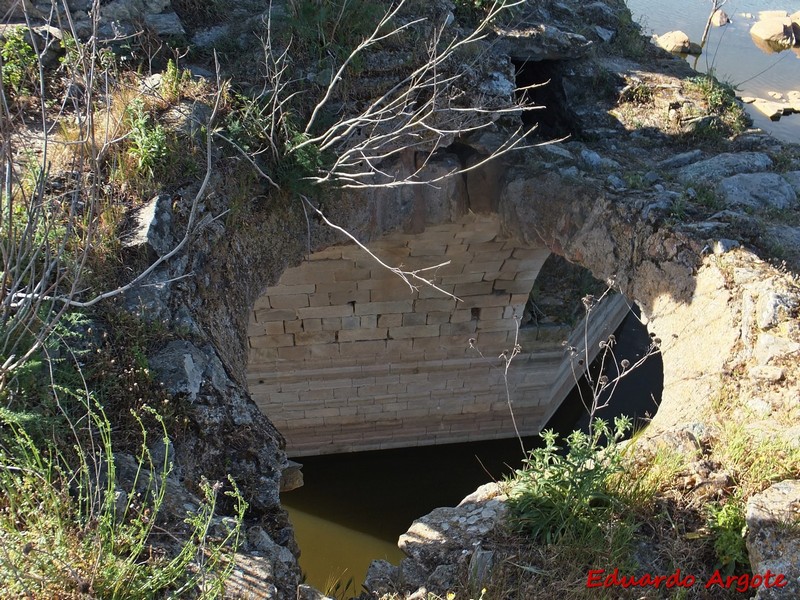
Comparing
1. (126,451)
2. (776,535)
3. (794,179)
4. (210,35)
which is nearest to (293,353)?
(210,35)

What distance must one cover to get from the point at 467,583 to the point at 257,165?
276cm

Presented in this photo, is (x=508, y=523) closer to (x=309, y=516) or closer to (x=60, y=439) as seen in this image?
(x=60, y=439)

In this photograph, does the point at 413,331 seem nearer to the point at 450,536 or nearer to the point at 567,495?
the point at 450,536

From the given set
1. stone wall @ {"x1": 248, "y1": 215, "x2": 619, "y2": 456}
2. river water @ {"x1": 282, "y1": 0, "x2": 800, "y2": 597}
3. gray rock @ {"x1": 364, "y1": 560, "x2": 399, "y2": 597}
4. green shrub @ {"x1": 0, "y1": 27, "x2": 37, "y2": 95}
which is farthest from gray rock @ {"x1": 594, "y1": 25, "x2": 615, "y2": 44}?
gray rock @ {"x1": 364, "y1": 560, "x2": 399, "y2": 597}

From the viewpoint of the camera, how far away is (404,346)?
283 inches

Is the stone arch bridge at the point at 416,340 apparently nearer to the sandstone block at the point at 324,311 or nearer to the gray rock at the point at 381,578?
the sandstone block at the point at 324,311

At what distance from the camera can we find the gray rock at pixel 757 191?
488 cm

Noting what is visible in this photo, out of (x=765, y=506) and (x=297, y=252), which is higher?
(x=297, y=252)

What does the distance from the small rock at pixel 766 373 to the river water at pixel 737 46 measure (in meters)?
9.45

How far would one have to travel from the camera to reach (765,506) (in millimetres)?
2648

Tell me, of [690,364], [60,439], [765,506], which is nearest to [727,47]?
[690,364]

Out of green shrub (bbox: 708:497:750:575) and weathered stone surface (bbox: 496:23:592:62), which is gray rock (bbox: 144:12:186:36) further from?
green shrub (bbox: 708:497:750:575)

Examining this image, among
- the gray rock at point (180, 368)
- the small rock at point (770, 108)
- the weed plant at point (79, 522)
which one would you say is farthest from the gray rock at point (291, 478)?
the small rock at point (770, 108)

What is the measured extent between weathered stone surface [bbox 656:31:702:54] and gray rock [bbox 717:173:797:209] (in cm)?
821
